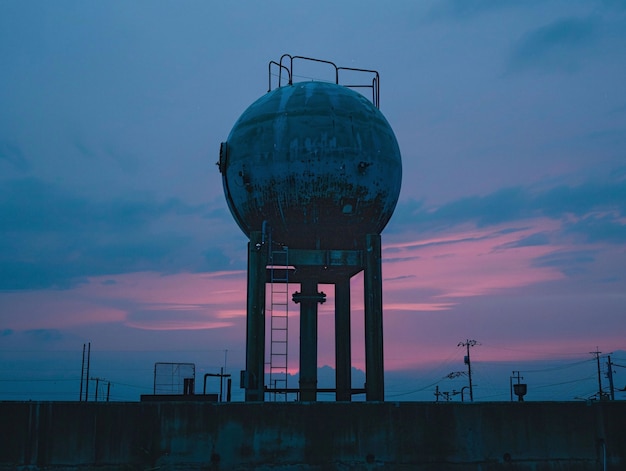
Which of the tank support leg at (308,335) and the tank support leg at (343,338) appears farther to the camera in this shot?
the tank support leg at (343,338)

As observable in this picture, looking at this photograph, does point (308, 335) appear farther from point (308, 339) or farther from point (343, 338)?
point (343, 338)

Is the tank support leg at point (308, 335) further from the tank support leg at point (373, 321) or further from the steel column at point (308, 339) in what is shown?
the tank support leg at point (373, 321)

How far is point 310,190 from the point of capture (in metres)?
18.4

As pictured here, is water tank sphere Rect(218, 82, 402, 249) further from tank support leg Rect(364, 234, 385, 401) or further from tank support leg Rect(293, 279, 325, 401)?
tank support leg Rect(293, 279, 325, 401)

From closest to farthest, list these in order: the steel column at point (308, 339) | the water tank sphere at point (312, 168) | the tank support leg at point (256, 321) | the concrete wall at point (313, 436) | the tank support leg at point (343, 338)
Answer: the concrete wall at point (313, 436)
the tank support leg at point (256, 321)
the water tank sphere at point (312, 168)
the steel column at point (308, 339)
the tank support leg at point (343, 338)

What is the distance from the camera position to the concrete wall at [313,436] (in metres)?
13.3

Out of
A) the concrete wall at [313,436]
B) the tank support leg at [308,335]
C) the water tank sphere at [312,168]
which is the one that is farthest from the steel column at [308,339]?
the concrete wall at [313,436]

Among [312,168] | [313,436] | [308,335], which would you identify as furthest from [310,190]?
[313,436]

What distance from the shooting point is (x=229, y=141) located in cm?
1994

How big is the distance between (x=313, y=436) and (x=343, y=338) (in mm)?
8774

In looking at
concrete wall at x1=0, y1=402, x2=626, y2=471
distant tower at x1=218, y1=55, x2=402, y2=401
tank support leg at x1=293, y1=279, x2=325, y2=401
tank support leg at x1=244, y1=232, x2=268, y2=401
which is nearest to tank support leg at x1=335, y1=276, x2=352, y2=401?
tank support leg at x1=293, y1=279, x2=325, y2=401

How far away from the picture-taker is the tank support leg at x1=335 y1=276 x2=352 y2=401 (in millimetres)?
22359

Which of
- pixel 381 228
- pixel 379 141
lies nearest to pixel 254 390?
pixel 381 228

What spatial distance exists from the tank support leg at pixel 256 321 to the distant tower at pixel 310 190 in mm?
26
